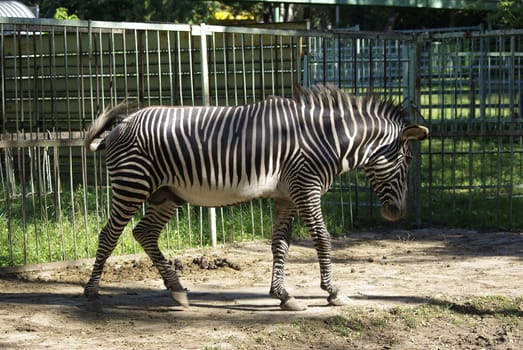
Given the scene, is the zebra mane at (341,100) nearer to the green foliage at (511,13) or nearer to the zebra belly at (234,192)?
the zebra belly at (234,192)

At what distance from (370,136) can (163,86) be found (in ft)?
19.6

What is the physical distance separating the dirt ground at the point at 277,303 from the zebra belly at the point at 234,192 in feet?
2.93

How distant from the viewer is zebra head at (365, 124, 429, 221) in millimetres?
6934

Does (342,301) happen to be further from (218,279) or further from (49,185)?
(49,185)

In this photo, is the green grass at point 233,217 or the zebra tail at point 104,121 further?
the green grass at point 233,217

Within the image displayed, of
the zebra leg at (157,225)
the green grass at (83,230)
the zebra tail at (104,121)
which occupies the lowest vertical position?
the green grass at (83,230)

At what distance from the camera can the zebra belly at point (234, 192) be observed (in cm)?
676

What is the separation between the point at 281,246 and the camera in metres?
6.92

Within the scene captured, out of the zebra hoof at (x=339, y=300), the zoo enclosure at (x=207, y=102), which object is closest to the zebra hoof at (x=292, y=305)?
the zebra hoof at (x=339, y=300)

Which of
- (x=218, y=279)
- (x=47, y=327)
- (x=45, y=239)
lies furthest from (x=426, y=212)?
(x=47, y=327)

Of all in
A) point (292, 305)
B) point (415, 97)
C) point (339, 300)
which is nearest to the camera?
point (292, 305)

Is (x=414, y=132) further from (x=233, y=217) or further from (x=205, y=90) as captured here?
(x=233, y=217)

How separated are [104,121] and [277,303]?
2103 mm

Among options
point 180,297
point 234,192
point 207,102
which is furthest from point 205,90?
point 180,297
